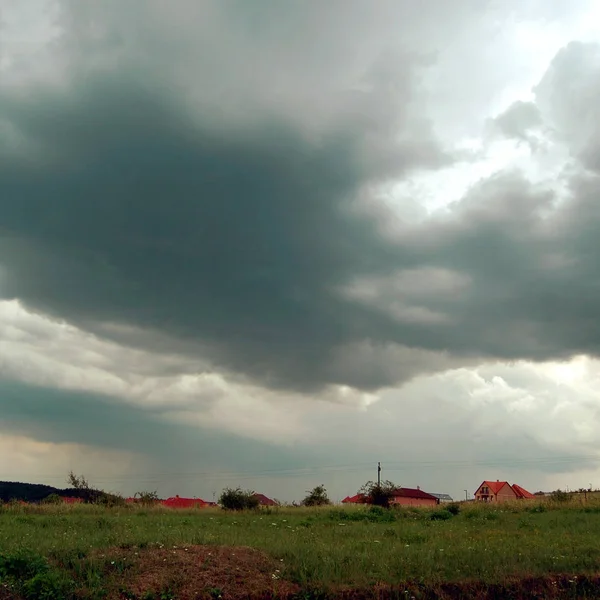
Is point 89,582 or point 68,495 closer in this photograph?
point 89,582

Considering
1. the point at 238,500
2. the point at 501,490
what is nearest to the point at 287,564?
the point at 238,500

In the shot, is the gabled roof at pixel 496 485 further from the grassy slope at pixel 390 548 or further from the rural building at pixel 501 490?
the grassy slope at pixel 390 548

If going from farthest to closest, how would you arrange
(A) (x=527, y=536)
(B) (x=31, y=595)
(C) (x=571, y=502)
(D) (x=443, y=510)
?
1. (C) (x=571, y=502)
2. (D) (x=443, y=510)
3. (A) (x=527, y=536)
4. (B) (x=31, y=595)

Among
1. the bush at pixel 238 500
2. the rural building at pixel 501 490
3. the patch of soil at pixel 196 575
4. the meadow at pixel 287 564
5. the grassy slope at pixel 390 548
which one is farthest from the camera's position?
the rural building at pixel 501 490

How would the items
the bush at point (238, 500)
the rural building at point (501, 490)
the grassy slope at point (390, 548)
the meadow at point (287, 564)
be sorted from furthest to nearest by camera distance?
1. the rural building at point (501, 490)
2. the bush at point (238, 500)
3. the grassy slope at point (390, 548)
4. the meadow at point (287, 564)

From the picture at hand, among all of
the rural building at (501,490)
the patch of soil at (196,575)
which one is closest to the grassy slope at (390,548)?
the patch of soil at (196,575)

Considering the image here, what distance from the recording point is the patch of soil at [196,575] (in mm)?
13398

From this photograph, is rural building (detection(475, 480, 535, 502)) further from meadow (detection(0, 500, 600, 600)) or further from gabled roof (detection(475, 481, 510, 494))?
meadow (detection(0, 500, 600, 600))

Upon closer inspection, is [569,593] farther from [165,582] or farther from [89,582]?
[89,582]

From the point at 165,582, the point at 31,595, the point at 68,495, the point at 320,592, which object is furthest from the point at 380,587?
the point at 68,495

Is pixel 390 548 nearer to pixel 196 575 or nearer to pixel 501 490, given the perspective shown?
pixel 196 575

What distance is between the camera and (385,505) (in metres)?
45.8

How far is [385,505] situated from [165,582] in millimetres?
34531

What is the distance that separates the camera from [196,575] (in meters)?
14.0
